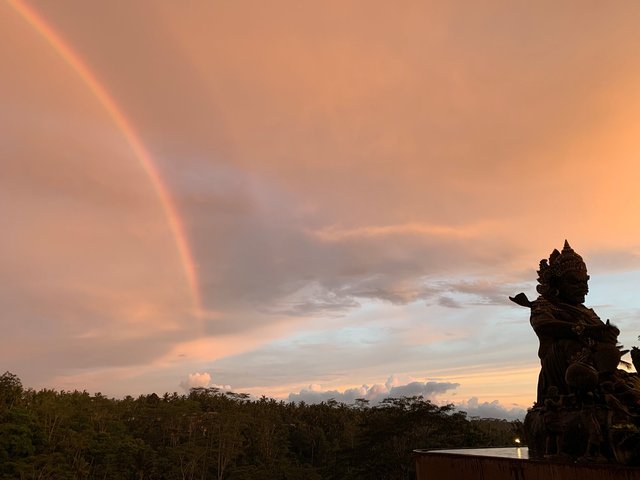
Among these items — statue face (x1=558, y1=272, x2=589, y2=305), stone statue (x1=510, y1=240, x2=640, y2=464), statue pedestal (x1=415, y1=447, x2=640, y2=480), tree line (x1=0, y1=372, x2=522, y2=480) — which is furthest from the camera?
tree line (x1=0, y1=372, x2=522, y2=480)

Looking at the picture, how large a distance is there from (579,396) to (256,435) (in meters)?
43.4

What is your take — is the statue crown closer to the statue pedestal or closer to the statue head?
the statue head

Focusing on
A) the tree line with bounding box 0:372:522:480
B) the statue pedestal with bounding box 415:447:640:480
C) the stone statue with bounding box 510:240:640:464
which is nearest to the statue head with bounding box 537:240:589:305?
the stone statue with bounding box 510:240:640:464

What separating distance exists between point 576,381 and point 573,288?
246 cm

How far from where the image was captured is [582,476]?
518cm

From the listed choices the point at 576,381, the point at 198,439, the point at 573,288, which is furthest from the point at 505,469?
the point at 198,439

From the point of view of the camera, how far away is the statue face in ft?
28.7

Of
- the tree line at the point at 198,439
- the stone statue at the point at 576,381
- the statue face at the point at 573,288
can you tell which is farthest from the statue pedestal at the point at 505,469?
the tree line at the point at 198,439

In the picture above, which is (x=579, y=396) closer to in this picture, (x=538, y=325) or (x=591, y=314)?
(x=538, y=325)

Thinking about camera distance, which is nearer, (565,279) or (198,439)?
(565,279)

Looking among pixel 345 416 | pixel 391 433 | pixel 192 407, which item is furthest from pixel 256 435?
pixel 391 433

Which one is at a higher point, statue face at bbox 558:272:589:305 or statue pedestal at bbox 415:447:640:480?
statue face at bbox 558:272:589:305

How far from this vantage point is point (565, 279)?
8805mm

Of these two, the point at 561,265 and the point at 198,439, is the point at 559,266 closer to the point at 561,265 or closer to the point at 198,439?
the point at 561,265
